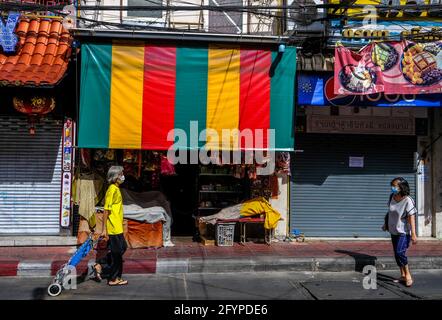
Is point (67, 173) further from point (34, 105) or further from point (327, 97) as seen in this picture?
point (327, 97)

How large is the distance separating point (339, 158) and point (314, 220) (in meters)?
1.68

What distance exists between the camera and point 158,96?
31.2 ft

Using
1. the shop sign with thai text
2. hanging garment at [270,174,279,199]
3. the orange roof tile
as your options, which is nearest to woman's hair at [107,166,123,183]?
the orange roof tile

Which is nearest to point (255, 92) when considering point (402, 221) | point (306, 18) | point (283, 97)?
point (283, 97)

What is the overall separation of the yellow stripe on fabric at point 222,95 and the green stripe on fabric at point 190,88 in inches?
5.0

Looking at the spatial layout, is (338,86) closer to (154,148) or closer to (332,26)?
(332,26)

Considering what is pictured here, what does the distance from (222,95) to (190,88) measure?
69cm

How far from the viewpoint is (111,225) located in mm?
7266

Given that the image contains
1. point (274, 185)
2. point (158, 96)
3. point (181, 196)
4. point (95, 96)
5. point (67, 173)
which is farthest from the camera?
point (181, 196)

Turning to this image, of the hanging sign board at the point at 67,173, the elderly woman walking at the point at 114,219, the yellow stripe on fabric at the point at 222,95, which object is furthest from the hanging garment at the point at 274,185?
the hanging sign board at the point at 67,173

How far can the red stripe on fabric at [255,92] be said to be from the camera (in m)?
9.68

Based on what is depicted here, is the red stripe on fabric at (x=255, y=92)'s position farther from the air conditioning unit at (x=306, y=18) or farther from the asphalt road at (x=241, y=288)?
the asphalt road at (x=241, y=288)

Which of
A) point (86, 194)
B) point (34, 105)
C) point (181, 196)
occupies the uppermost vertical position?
point (34, 105)
